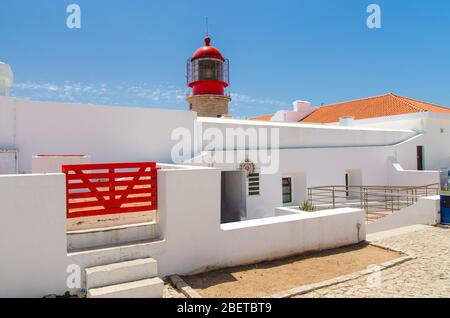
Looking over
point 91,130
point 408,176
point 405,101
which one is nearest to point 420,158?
point 408,176

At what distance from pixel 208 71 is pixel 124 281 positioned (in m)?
21.0

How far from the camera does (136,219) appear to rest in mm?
6652

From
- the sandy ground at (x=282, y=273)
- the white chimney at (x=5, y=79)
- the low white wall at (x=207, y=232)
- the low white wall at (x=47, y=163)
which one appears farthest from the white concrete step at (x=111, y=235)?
the white chimney at (x=5, y=79)

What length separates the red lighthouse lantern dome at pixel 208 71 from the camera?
2408 cm

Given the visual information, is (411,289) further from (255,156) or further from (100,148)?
(100,148)

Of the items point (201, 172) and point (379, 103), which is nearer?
point (201, 172)

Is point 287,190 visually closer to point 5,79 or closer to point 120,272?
point 120,272

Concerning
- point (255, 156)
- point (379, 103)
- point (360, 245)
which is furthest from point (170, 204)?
point (379, 103)

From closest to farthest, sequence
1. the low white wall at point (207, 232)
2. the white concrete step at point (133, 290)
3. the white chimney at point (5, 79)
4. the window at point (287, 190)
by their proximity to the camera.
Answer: the white concrete step at point (133, 290) → the low white wall at point (207, 232) → the white chimney at point (5, 79) → the window at point (287, 190)

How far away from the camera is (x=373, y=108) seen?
2566 cm

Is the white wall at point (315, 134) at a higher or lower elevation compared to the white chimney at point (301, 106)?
lower

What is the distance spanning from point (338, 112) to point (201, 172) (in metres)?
25.1

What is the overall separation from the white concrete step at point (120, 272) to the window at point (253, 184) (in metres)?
8.11

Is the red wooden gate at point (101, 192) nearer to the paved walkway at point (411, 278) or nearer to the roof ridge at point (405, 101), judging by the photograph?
the paved walkway at point (411, 278)
